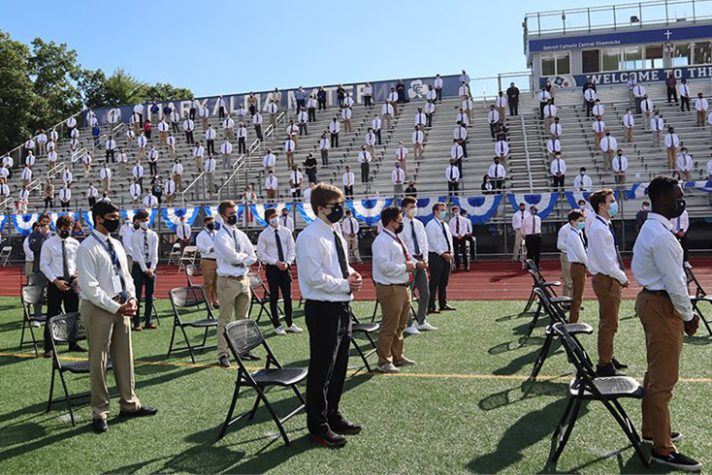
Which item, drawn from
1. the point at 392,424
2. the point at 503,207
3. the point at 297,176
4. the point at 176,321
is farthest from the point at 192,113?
the point at 392,424

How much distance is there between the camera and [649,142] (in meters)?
25.7

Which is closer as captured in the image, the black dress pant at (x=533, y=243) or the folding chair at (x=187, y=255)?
the black dress pant at (x=533, y=243)

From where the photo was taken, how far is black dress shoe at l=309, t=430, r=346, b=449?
505 cm

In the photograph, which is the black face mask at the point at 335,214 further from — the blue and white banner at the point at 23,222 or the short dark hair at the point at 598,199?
the blue and white banner at the point at 23,222

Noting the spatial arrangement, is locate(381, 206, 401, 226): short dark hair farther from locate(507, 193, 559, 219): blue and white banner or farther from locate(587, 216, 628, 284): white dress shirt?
locate(507, 193, 559, 219): blue and white banner

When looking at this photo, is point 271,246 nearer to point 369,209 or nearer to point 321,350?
point 321,350

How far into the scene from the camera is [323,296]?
504cm

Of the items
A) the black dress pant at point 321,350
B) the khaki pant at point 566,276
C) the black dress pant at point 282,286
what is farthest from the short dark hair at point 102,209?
the khaki pant at point 566,276

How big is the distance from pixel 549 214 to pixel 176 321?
1381cm

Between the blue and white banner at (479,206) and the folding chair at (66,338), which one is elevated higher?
the blue and white banner at (479,206)

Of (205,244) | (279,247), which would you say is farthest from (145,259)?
(279,247)

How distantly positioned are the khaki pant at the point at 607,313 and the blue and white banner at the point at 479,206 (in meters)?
13.0

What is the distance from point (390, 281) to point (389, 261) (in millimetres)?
257

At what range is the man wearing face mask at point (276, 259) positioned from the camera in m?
10.3
